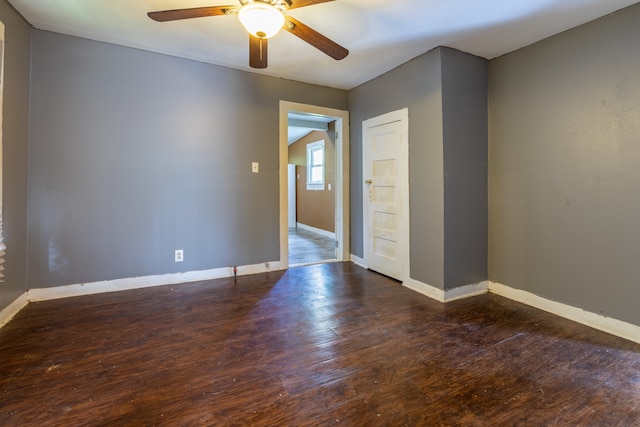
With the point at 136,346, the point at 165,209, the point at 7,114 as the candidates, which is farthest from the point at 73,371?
the point at 7,114

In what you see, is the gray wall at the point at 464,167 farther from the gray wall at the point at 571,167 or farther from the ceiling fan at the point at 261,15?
the ceiling fan at the point at 261,15

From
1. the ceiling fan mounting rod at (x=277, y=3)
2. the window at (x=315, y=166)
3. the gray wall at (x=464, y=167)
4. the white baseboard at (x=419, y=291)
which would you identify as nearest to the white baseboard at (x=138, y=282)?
the white baseboard at (x=419, y=291)

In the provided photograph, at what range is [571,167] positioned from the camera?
244 cm

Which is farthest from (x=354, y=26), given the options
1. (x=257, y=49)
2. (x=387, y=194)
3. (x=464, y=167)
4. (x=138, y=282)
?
(x=138, y=282)

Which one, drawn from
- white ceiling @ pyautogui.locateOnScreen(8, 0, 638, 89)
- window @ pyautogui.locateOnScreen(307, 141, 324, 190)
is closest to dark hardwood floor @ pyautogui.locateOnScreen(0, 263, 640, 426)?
white ceiling @ pyautogui.locateOnScreen(8, 0, 638, 89)

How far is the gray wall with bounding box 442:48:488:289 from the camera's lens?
2.81 metres

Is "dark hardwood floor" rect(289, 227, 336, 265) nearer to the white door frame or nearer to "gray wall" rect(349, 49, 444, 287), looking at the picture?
the white door frame

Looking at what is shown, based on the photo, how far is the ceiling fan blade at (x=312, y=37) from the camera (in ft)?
6.02

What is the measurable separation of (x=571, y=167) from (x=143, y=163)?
3.84 m

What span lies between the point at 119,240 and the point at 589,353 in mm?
3868

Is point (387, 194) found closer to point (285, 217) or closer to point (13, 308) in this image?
point (285, 217)

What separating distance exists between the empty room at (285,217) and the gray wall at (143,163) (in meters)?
0.02

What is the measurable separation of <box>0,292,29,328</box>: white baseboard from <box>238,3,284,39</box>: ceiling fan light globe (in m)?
2.71

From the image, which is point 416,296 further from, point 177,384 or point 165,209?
point 165,209
